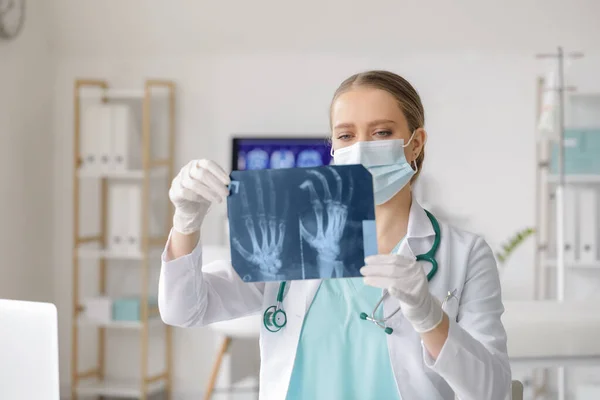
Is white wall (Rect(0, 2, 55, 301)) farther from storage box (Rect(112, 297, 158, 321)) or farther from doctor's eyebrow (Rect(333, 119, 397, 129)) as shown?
doctor's eyebrow (Rect(333, 119, 397, 129))

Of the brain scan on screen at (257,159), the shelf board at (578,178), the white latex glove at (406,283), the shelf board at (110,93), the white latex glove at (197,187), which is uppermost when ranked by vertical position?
the shelf board at (110,93)

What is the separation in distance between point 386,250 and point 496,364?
0.30 metres

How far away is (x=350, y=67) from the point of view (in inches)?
172

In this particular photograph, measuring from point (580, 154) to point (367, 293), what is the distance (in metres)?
2.76

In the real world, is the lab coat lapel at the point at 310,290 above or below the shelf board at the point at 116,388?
above

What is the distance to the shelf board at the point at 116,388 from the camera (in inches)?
167

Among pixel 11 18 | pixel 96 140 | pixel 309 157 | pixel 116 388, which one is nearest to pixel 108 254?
pixel 96 140

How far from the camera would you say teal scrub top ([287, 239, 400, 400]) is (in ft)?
4.92

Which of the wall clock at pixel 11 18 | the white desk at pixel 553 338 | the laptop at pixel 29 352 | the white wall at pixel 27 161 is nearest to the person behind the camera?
the laptop at pixel 29 352

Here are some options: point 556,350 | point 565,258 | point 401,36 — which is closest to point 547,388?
point 556,350

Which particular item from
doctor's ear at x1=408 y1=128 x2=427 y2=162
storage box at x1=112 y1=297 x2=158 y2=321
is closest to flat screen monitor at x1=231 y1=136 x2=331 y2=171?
storage box at x1=112 y1=297 x2=158 y2=321

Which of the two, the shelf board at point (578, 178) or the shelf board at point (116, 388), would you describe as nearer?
the shelf board at point (578, 178)

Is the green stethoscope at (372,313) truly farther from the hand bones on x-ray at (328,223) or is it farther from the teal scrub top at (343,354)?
the hand bones on x-ray at (328,223)

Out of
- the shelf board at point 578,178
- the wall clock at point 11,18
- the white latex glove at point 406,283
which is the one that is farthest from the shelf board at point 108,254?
the white latex glove at point 406,283
